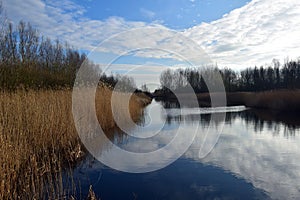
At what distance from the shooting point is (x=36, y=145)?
17.0 ft

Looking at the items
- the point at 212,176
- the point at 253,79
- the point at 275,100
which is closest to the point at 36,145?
the point at 212,176

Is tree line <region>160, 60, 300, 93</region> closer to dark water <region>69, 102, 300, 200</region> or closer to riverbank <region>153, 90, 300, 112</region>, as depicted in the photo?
riverbank <region>153, 90, 300, 112</region>

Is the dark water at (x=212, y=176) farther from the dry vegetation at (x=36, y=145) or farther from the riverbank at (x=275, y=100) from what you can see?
the riverbank at (x=275, y=100)

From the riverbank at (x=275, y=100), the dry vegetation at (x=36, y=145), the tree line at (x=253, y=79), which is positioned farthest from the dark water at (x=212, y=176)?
the tree line at (x=253, y=79)

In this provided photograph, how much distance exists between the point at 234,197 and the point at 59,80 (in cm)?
959

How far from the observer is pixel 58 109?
6.73m

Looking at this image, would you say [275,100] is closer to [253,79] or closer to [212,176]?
[212,176]

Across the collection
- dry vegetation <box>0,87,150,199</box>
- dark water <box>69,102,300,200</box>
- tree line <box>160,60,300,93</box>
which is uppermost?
tree line <box>160,60,300,93</box>

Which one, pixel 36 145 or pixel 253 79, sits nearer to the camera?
pixel 36 145

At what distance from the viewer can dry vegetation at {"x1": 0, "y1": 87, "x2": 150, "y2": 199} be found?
3.69 m

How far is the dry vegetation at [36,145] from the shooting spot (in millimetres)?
3691

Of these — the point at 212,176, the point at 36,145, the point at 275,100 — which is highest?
the point at 275,100

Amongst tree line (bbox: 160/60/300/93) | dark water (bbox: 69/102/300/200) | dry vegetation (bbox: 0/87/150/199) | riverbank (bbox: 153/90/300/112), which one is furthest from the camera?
tree line (bbox: 160/60/300/93)

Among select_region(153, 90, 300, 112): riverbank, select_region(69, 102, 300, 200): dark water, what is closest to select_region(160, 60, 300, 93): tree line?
select_region(153, 90, 300, 112): riverbank
